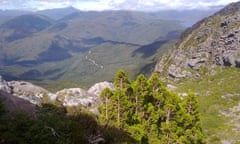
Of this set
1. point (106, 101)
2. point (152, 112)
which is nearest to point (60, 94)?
point (106, 101)

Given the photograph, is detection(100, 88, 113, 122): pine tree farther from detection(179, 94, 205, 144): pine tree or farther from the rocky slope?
the rocky slope

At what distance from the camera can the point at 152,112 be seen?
6003cm

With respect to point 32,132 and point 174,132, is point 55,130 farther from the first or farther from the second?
point 174,132

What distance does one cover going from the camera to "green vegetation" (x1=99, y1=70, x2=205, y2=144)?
5606cm

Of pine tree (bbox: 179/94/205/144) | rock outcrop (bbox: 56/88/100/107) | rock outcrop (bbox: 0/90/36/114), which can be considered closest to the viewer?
rock outcrop (bbox: 0/90/36/114)

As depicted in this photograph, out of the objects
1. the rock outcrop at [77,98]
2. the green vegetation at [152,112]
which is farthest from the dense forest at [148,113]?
the rock outcrop at [77,98]

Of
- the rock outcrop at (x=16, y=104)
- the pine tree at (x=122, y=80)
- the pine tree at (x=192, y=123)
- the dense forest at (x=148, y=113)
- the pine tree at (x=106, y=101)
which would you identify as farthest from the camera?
the pine tree at (x=122, y=80)

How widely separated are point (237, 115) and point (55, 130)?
165 meters

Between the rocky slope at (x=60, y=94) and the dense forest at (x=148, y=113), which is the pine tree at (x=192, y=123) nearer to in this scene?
the dense forest at (x=148, y=113)

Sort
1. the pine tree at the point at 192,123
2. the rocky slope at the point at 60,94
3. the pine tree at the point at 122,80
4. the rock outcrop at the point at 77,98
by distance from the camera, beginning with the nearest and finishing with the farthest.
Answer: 1. the pine tree at the point at 192,123
2. the pine tree at the point at 122,80
3. the rock outcrop at the point at 77,98
4. the rocky slope at the point at 60,94

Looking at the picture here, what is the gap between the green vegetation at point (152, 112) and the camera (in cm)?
5606

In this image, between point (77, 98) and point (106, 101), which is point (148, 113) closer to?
point (106, 101)

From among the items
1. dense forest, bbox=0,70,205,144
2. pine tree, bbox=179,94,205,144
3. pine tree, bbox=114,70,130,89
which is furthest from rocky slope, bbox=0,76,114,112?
pine tree, bbox=179,94,205,144

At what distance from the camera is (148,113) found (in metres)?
60.6
